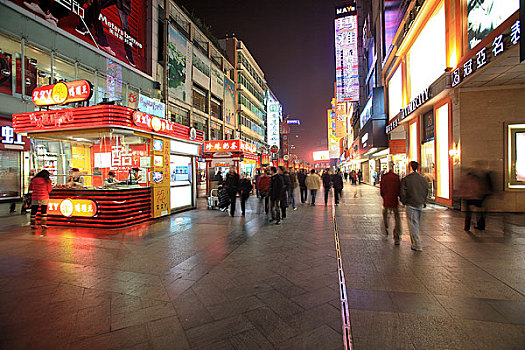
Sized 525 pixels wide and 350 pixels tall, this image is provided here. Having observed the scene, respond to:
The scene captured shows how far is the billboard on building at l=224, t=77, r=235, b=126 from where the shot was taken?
114 feet

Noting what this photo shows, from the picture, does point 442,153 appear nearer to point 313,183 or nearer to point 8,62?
point 313,183

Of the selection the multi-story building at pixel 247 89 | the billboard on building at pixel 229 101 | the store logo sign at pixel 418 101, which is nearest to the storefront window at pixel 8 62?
the store logo sign at pixel 418 101

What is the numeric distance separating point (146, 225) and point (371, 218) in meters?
7.50

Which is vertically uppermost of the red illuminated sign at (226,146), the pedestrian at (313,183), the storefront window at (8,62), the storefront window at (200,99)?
the storefront window at (200,99)

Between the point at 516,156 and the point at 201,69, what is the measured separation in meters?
25.9

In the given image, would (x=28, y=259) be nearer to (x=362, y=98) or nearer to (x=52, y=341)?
(x=52, y=341)

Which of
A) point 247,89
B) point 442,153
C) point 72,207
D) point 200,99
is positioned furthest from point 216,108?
point 72,207

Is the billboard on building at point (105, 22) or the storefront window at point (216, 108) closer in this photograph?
the billboard on building at point (105, 22)

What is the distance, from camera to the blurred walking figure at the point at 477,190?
21.9 ft

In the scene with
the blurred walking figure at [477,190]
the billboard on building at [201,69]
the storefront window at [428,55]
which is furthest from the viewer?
the billboard on building at [201,69]

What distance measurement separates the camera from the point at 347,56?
32000 mm

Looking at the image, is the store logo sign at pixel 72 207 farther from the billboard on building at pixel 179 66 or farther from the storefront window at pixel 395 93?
the storefront window at pixel 395 93

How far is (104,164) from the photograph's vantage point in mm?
9727

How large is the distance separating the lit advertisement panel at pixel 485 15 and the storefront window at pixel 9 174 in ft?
58.0
